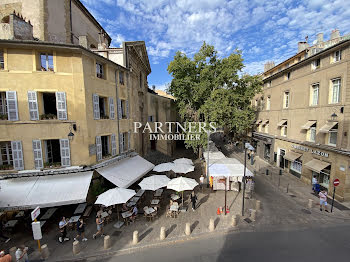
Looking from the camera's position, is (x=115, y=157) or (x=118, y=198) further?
(x=115, y=157)

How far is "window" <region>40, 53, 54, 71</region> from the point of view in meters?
10.5

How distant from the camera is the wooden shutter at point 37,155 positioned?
33.9 feet

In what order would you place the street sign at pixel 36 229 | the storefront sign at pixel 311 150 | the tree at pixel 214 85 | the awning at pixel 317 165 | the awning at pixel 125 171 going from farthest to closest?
1. the tree at pixel 214 85
2. the storefront sign at pixel 311 150
3. the awning at pixel 317 165
4. the awning at pixel 125 171
5. the street sign at pixel 36 229

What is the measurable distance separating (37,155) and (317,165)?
2179 cm

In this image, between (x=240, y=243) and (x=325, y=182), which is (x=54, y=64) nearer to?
(x=240, y=243)

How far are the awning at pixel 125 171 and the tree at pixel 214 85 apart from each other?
24.9 ft

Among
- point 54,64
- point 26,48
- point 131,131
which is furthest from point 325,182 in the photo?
point 26,48

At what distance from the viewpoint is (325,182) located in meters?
13.9

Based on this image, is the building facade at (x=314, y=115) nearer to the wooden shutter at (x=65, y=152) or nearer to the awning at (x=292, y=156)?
the awning at (x=292, y=156)

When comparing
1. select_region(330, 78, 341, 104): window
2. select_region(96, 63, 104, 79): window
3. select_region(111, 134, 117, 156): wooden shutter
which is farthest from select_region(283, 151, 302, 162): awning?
select_region(96, 63, 104, 79): window

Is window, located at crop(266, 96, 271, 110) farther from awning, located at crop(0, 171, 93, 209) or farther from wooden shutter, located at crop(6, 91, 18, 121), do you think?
wooden shutter, located at crop(6, 91, 18, 121)

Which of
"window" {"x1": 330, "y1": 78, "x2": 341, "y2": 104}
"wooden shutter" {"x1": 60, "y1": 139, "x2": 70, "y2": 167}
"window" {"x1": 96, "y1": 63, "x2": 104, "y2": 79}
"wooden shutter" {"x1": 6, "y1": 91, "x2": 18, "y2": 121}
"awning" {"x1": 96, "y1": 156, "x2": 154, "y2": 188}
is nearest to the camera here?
"wooden shutter" {"x1": 6, "y1": 91, "x2": 18, "y2": 121}

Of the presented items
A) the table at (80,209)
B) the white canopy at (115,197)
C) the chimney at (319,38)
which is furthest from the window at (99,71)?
the chimney at (319,38)

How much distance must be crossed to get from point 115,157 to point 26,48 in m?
9.42
